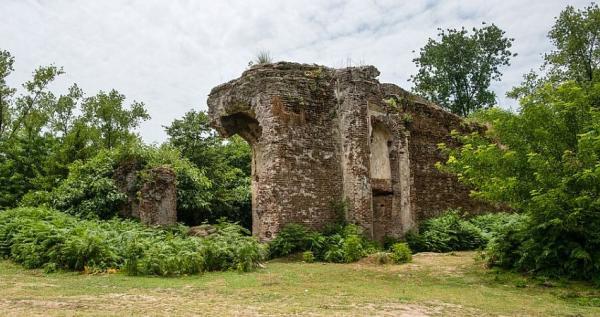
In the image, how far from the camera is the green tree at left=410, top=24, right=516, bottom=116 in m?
36.0

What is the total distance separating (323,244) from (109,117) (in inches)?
811

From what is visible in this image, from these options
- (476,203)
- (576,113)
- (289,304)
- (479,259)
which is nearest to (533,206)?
(576,113)

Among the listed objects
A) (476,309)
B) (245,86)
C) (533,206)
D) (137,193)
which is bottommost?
(476,309)

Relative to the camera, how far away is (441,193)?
17797 mm

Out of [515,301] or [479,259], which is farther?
[479,259]

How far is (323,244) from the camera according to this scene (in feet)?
41.4

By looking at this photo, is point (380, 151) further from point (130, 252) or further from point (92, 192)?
point (92, 192)

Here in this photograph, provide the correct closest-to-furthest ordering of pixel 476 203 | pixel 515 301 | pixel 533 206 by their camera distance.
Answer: pixel 515 301 < pixel 533 206 < pixel 476 203

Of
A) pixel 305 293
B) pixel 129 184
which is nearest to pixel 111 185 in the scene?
pixel 129 184

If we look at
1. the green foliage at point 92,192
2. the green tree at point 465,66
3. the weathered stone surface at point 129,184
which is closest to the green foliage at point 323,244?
the weathered stone surface at point 129,184

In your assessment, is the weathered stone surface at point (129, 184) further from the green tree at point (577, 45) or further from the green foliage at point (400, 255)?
the green tree at point (577, 45)

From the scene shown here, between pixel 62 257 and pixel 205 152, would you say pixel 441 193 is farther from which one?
pixel 62 257

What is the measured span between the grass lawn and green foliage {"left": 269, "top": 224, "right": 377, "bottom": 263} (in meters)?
1.41

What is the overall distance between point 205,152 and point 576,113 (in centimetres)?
1696
